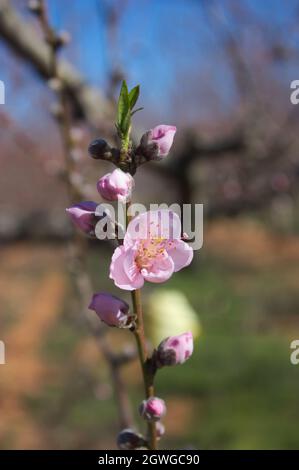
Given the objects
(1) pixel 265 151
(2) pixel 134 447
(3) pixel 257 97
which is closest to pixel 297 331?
(1) pixel 265 151

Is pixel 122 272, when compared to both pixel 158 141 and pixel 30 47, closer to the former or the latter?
pixel 158 141

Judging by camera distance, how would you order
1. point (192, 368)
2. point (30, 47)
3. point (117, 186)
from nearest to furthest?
1. point (117, 186)
2. point (30, 47)
3. point (192, 368)

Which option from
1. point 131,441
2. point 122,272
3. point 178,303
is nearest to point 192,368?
point 178,303

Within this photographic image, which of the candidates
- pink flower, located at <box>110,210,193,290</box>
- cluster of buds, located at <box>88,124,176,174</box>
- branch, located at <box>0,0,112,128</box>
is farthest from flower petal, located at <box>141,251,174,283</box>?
branch, located at <box>0,0,112,128</box>

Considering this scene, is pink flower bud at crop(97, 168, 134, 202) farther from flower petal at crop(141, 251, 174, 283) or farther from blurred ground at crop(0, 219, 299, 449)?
blurred ground at crop(0, 219, 299, 449)

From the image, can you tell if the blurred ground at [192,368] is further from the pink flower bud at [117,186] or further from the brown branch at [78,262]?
the pink flower bud at [117,186]

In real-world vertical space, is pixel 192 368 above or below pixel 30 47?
below

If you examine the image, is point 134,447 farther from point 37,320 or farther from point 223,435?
point 37,320

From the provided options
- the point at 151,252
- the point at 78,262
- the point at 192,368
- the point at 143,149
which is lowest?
the point at 192,368

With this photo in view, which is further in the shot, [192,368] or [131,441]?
Result: [192,368]
